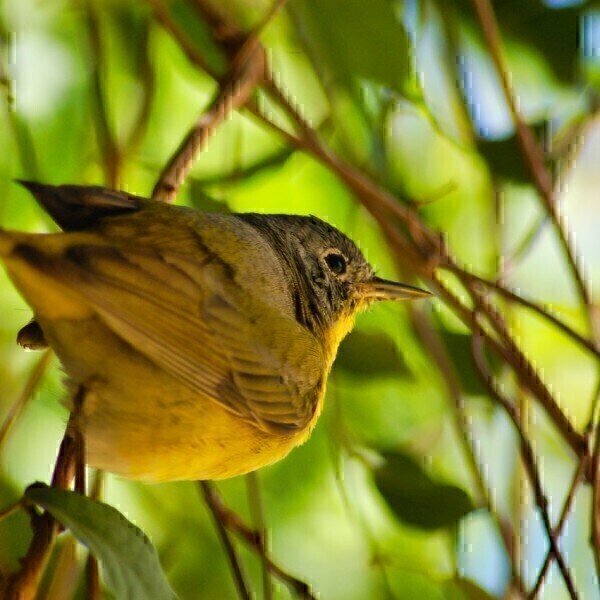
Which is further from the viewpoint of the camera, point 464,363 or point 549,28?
point 549,28

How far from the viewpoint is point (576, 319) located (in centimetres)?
388

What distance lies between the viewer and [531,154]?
3322mm

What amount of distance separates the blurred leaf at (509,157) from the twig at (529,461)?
0.68 metres

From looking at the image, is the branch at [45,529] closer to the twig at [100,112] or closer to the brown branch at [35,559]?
the brown branch at [35,559]

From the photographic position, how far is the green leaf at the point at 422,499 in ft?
9.37

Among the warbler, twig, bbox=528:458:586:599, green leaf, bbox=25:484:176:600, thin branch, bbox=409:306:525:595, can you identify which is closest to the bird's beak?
thin branch, bbox=409:306:525:595

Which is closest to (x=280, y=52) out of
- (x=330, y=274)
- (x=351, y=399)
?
(x=330, y=274)

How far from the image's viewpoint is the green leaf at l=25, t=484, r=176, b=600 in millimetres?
1767

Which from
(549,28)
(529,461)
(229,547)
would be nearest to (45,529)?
(229,547)

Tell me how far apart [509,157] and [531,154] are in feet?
0.76

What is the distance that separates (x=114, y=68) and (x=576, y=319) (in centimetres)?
205

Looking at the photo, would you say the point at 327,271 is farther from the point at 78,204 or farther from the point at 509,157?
the point at 78,204

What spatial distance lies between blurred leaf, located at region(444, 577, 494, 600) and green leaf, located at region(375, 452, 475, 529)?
24cm

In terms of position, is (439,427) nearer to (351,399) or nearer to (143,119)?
(351,399)
